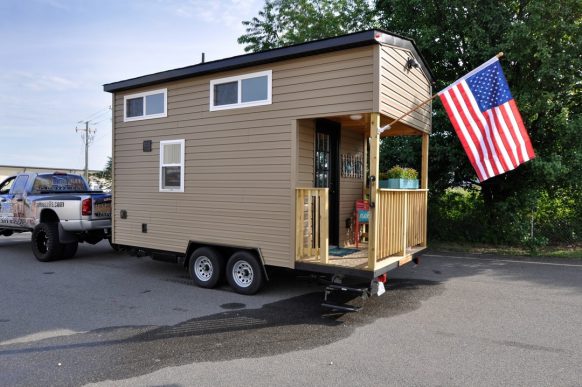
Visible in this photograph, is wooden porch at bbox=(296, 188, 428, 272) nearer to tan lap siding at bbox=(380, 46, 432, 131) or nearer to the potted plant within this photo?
the potted plant

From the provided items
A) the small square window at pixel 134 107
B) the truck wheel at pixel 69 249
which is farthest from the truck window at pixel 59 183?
the small square window at pixel 134 107

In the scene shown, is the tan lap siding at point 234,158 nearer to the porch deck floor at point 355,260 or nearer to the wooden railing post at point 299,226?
the wooden railing post at point 299,226

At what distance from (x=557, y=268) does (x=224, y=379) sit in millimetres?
7923

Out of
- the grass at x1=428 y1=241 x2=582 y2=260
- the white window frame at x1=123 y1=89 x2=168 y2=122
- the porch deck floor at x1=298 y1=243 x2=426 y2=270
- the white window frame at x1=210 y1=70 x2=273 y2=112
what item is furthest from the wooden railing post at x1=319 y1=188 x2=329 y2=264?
the grass at x1=428 y1=241 x2=582 y2=260

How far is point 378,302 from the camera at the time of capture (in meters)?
6.24

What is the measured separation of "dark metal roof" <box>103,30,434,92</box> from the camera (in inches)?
218

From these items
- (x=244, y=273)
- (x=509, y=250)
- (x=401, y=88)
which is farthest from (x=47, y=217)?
(x=509, y=250)

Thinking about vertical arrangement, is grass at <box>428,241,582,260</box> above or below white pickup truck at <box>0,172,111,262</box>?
below

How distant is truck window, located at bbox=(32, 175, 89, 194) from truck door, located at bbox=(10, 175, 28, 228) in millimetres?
335

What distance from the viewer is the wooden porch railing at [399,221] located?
582 centimetres

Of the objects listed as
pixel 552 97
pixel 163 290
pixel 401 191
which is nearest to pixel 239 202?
pixel 163 290

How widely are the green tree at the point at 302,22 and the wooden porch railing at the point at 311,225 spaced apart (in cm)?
992

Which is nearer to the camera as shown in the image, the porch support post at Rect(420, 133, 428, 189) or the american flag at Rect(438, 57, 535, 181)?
the american flag at Rect(438, 57, 535, 181)

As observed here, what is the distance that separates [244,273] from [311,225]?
138 centimetres
